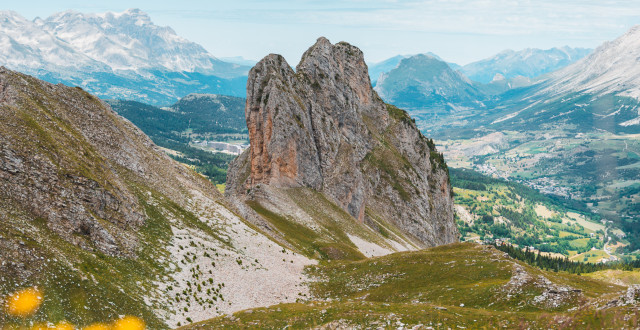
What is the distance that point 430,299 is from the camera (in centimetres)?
4781

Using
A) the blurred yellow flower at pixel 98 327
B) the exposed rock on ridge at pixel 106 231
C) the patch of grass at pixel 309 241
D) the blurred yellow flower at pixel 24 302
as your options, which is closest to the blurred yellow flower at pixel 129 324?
the blurred yellow flower at pixel 98 327

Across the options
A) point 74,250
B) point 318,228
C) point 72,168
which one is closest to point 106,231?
point 74,250

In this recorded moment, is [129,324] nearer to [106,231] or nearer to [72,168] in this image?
[106,231]

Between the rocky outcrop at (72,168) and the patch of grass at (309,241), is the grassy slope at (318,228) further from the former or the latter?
the rocky outcrop at (72,168)

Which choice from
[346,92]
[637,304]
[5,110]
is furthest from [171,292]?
[346,92]

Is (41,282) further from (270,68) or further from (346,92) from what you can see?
(346,92)

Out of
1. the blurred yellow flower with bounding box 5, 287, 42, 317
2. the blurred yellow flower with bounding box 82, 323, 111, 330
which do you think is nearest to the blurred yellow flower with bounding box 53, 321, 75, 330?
the blurred yellow flower with bounding box 82, 323, 111, 330

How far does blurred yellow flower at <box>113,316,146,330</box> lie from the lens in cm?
3538

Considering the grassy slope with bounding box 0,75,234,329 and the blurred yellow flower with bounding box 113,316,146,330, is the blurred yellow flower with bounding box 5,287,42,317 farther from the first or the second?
the blurred yellow flower with bounding box 113,316,146,330

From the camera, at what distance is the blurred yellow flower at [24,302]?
30359 mm

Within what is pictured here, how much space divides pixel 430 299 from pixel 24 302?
39.9m

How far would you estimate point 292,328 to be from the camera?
36094 mm

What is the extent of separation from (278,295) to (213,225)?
65.1 feet

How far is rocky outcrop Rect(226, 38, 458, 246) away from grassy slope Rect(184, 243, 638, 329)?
184 ft
